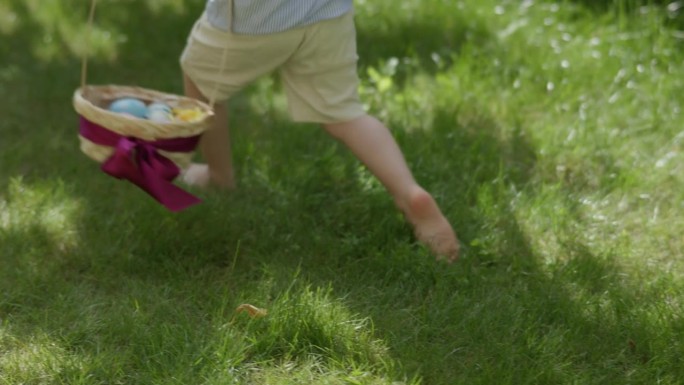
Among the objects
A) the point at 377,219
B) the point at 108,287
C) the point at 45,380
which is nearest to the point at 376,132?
the point at 377,219

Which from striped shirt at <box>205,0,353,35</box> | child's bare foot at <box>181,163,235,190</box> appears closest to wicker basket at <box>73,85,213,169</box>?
striped shirt at <box>205,0,353,35</box>

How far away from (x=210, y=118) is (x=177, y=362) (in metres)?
0.76

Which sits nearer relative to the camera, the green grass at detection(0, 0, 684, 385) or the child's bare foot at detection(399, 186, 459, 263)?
the green grass at detection(0, 0, 684, 385)

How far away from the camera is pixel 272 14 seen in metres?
3.04

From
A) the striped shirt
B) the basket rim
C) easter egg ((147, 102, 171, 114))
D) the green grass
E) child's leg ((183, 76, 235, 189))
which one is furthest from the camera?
child's leg ((183, 76, 235, 189))

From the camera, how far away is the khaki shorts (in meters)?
3.11

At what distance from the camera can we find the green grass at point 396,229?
8.70 feet

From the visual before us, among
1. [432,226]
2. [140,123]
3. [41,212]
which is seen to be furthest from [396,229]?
[41,212]

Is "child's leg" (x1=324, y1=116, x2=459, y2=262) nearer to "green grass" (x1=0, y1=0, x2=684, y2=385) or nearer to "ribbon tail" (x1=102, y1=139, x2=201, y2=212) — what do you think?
"green grass" (x1=0, y1=0, x2=684, y2=385)

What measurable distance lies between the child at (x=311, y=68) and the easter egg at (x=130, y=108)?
20 cm

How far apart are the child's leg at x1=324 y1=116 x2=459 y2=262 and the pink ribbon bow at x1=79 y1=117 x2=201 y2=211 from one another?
55 centimetres

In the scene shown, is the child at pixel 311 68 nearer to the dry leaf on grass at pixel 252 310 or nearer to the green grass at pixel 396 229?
the green grass at pixel 396 229

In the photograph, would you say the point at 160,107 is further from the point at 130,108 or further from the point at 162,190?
the point at 162,190

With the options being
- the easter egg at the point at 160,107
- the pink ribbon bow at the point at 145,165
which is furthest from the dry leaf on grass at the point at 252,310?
the easter egg at the point at 160,107
